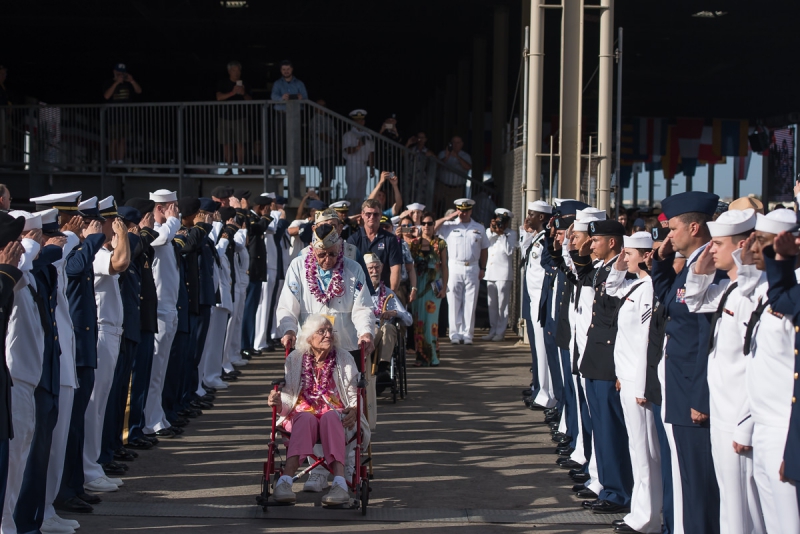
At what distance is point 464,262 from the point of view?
1551 centimetres

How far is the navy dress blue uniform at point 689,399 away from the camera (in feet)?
17.3

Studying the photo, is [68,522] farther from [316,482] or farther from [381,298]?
[381,298]

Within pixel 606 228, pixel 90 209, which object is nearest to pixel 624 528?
pixel 606 228

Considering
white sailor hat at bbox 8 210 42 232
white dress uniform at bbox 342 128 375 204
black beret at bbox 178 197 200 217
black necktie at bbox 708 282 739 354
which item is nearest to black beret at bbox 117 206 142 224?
black beret at bbox 178 197 200 217

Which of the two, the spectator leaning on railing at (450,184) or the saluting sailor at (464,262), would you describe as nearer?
the saluting sailor at (464,262)

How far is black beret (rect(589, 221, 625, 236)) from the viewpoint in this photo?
6.98m

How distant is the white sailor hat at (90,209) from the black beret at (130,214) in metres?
0.81

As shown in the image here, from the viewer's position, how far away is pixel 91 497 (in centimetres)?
682

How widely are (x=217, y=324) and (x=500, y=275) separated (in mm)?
5633

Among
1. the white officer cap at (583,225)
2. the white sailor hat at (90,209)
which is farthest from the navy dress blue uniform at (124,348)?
the white officer cap at (583,225)

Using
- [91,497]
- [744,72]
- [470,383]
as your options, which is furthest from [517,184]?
[744,72]

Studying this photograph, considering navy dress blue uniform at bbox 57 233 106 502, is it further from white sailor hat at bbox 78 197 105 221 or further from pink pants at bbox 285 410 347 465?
pink pants at bbox 285 410 347 465

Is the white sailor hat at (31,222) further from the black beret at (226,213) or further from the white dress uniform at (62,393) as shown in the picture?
the black beret at (226,213)

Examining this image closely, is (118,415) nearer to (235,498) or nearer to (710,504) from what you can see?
(235,498)
